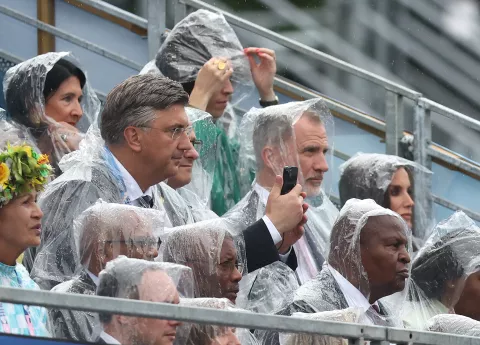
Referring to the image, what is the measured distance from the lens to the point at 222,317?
346 cm

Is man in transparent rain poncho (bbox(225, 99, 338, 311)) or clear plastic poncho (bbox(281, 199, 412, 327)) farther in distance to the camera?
man in transparent rain poncho (bbox(225, 99, 338, 311))

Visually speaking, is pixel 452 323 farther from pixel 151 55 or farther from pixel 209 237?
pixel 151 55

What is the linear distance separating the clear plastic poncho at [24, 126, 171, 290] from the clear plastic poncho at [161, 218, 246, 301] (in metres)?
0.34

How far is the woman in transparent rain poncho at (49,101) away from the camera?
19.4ft

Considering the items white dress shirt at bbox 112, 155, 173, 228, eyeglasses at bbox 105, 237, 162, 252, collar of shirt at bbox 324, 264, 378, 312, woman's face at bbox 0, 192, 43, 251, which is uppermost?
white dress shirt at bbox 112, 155, 173, 228

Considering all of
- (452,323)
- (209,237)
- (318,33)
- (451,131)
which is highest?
(318,33)

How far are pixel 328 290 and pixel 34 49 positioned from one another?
10.2 ft

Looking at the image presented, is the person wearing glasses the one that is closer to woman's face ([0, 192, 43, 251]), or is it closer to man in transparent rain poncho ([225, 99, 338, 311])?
woman's face ([0, 192, 43, 251])

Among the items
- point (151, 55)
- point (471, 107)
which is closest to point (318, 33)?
point (471, 107)

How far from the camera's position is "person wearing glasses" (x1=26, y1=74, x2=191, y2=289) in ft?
16.4

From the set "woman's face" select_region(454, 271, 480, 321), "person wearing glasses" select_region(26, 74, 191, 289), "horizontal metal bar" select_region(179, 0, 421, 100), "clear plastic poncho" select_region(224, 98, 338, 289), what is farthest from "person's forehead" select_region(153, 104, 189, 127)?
"horizontal metal bar" select_region(179, 0, 421, 100)

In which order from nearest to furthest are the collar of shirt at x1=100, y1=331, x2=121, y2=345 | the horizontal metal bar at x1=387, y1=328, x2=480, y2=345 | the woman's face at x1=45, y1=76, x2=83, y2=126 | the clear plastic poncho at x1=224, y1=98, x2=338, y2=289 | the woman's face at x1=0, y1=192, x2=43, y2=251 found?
the collar of shirt at x1=100, y1=331, x2=121, y2=345 < the horizontal metal bar at x1=387, y1=328, x2=480, y2=345 < the woman's face at x1=0, y1=192, x2=43, y2=251 < the clear plastic poncho at x1=224, y1=98, x2=338, y2=289 < the woman's face at x1=45, y1=76, x2=83, y2=126

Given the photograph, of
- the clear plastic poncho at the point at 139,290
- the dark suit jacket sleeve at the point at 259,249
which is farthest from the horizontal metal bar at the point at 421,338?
the dark suit jacket sleeve at the point at 259,249

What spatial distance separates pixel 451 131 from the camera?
9.68 metres
